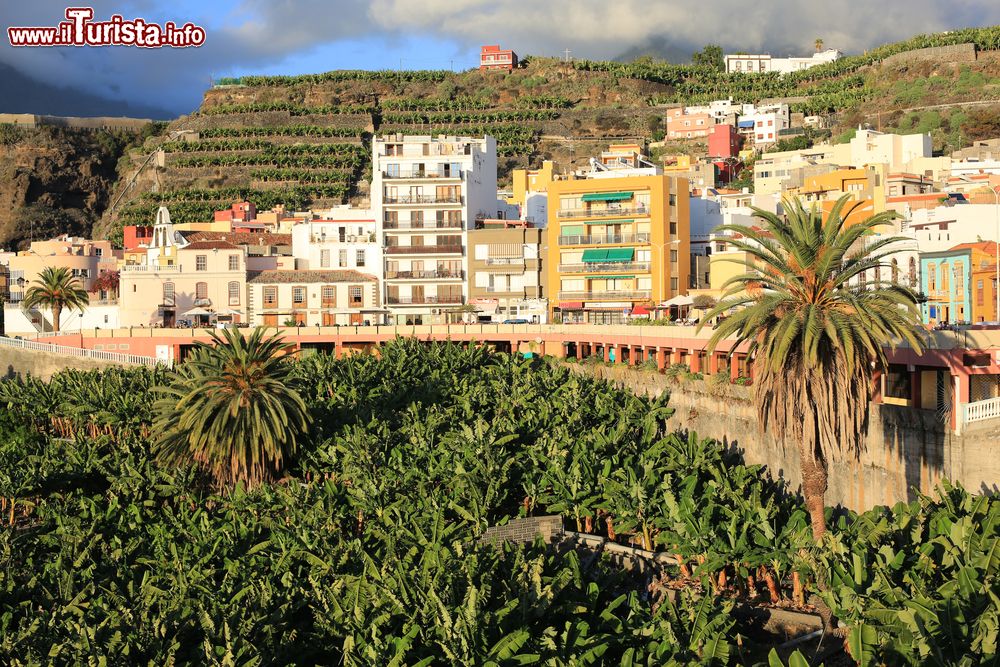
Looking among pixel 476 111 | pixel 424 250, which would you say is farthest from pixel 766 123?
pixel 424 250

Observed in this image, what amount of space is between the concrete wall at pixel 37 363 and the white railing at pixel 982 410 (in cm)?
4729

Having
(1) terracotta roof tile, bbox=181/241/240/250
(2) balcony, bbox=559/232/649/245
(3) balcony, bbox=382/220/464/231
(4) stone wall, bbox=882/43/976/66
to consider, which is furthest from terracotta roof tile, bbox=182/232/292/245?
(4) stone wall, bbox=882/43/976/66

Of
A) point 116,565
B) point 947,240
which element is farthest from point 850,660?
point 947,240

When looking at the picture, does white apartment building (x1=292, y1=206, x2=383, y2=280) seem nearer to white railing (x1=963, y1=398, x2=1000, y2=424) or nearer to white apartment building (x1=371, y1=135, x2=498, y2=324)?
white apartment building (x1=371, y1=135, x2=498, y2=324)

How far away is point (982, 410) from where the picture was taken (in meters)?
27.2

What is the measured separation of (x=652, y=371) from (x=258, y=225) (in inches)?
2398

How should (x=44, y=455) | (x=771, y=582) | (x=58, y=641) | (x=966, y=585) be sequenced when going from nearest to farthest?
(x=966, y=585), (x=58, y=641), (x=771, y=582), (x=44, y=455)

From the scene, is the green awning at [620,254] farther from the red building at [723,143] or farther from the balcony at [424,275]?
the red building at [723,143]

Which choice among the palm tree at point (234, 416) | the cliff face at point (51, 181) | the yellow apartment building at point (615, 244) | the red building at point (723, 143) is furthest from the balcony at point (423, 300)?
the cliff face at point (51, 181)

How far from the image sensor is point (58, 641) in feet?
73.6

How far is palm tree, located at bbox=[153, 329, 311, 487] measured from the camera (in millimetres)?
36031

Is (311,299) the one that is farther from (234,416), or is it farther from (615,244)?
(234,416)

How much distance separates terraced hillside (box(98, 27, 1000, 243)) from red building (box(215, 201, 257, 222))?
11.8 metres

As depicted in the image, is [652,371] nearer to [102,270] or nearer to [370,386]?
[370,386]
